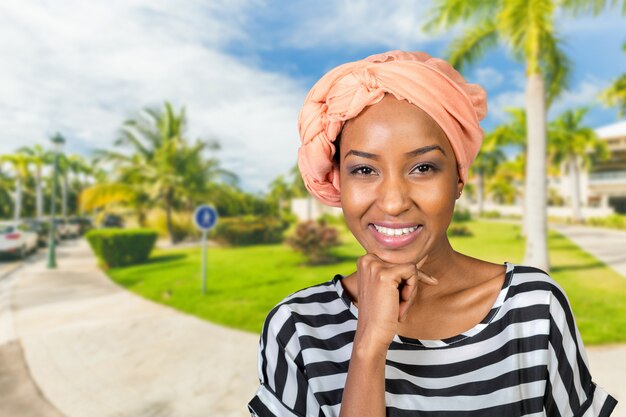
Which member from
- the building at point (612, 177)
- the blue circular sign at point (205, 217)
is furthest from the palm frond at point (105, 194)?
the building at point (612, 177)

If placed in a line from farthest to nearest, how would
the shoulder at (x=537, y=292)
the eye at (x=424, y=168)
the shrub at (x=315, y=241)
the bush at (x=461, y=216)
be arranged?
1. the bush at (x=461, y=216)
2. the shrub at (x=315, y=241)
3. the shoulder at (x=537, y=292)
4. the eye at (x=424, y=168)

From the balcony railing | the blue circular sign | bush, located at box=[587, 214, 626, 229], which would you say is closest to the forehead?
the blue circular sign

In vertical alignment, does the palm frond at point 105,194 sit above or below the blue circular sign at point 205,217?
above

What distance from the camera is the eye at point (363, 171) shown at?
1.25m

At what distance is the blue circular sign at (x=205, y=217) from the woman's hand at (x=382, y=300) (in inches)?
→ 361

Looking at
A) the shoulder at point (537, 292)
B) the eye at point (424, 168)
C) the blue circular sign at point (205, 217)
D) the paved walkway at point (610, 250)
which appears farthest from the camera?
the paved walkway at point (610, 250)

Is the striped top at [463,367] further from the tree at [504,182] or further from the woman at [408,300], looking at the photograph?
the tree at [504,182]

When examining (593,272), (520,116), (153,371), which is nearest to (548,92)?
(593,272)

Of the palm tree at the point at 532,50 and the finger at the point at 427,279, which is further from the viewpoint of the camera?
the palm tree at the point at 532,50

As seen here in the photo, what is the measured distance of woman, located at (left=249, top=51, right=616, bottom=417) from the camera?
3.92 ft

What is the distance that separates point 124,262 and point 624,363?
A: 15.3m

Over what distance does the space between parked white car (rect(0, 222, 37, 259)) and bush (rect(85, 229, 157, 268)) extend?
3.97 m

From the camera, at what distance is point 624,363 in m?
5.82

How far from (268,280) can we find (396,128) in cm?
1139
